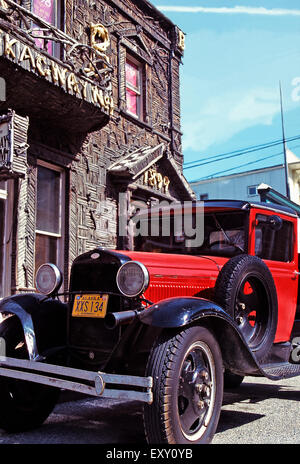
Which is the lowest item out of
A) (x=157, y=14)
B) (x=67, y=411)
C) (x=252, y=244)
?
(x=67, y=411)

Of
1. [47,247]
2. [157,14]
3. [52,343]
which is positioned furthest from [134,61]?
[52,343]

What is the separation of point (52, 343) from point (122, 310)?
889mm

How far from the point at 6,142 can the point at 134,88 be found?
639 centimetres

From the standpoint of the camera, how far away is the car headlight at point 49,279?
427 cm

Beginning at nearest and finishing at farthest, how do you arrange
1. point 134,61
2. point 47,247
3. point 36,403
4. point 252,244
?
1. point 36,403
2. point 252,244
3. point 47,247
4. point 134,61

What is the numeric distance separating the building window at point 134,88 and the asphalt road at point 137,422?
307 inches

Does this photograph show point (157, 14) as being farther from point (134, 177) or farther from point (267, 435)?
point (267, 435)

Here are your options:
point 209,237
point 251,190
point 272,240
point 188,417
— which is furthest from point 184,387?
point 251,190

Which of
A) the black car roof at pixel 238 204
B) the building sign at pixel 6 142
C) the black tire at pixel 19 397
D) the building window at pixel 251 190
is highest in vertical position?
the building window at pixel 251 190

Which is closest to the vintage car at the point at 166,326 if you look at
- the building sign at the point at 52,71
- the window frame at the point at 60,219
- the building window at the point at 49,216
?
the building sign at the point at 52,71

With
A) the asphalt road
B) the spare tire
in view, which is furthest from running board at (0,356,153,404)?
the spare tire

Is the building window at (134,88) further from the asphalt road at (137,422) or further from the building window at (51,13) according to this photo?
the asphalt road at (137,422)

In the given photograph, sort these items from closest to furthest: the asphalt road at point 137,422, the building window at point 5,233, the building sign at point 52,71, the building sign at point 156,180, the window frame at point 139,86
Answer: the asphalt road at point 137,422 → the building sign at point 52,71 → the building window at point 5,233 → the building sign at point 156,180 → the window frame at point 139,86

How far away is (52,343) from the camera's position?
14.2 ft
